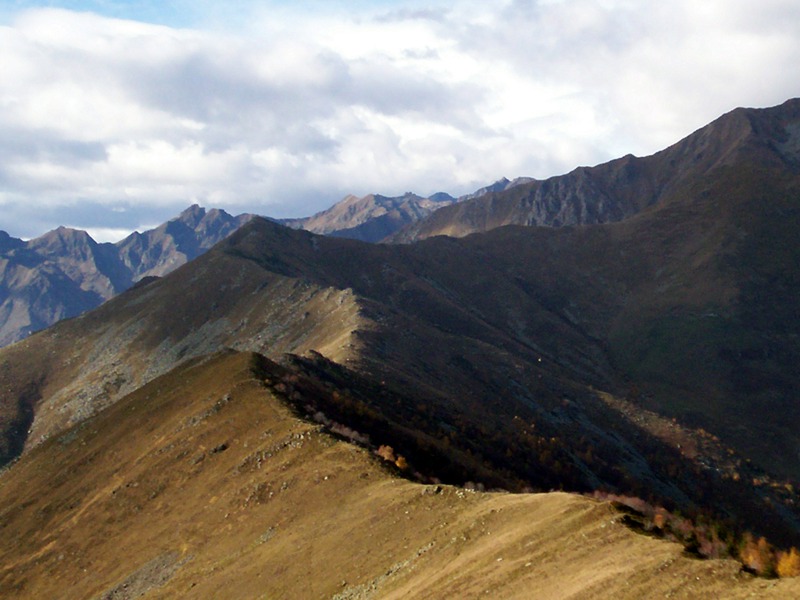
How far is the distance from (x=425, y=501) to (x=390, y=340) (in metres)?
80.7

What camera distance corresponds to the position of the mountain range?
138 ft

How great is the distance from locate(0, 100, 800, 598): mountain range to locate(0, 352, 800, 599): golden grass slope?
0.26 m

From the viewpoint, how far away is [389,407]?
7175cm

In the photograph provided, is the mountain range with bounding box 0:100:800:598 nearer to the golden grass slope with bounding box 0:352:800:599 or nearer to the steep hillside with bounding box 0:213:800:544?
the golden grass slope with bounding box 0:352:800:599

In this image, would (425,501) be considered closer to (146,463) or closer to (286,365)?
(146,463)

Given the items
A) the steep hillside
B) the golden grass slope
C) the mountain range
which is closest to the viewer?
the golden grass slope

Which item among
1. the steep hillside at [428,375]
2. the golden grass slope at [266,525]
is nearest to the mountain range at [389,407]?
the golden grass slope at [266,525]

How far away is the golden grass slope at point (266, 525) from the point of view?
2394 centimetres

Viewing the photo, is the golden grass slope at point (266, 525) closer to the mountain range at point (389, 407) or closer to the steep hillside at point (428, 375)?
the mountain range at point (389, 407)

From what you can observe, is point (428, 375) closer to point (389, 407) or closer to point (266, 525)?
point (389, 407)

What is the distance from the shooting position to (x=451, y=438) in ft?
214

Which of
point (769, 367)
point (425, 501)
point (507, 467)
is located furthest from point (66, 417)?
point (769, 367)

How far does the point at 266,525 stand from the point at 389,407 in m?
34.1

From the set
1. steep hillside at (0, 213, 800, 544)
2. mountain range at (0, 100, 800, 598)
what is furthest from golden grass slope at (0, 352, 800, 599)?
steep hillside at (0, 213, 800, 544)
